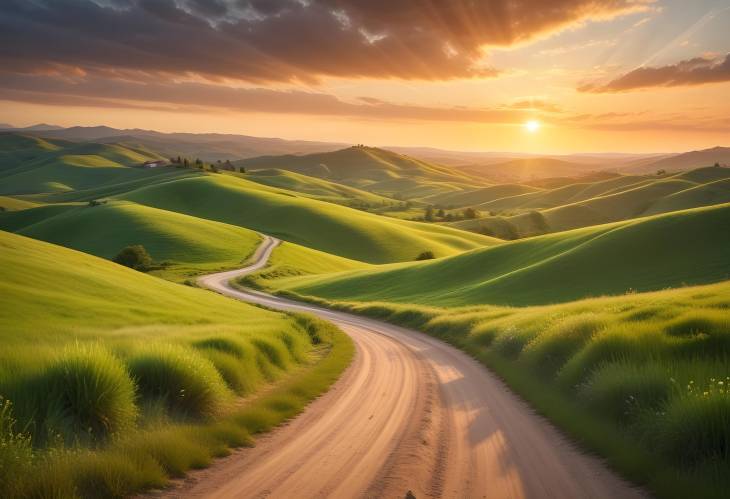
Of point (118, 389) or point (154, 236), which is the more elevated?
point (118, 389)

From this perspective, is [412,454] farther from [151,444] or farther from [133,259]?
[133,259]

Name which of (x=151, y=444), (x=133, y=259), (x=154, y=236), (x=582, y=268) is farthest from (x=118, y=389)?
(x=154, y=236)

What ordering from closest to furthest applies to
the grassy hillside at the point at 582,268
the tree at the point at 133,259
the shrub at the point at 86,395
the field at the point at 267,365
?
the field at the point at 267,365
the shrub at the point at 86,395
the grassy hillside at the point at 582,268
the tree at the point at 133,259

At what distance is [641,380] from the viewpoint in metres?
12.7

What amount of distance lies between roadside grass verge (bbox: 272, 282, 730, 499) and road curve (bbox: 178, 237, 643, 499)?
27.3 inches

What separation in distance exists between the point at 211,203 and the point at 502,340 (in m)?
154

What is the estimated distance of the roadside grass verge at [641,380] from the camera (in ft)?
32.2

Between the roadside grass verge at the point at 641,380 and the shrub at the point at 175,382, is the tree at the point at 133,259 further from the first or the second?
the shrub at the point at 175,382

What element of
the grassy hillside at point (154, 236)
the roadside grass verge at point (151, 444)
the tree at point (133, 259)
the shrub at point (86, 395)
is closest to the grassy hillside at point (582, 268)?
the tree at point (133, 259)

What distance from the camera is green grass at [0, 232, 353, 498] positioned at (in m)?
8.93

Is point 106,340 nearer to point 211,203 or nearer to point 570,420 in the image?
point 570,420

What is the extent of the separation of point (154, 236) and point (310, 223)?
55745 mm

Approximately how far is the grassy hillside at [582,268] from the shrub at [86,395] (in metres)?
35.5

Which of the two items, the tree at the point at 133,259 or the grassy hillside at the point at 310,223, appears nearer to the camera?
the tree at the point at 133,259
